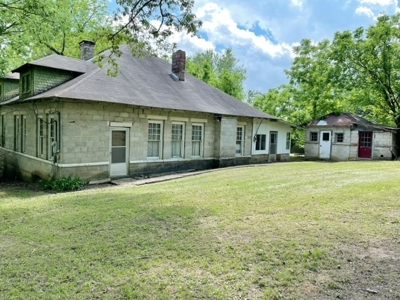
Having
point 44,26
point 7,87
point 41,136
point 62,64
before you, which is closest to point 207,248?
point 41,136

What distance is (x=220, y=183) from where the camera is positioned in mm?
10336

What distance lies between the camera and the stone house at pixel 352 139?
69.7 ft

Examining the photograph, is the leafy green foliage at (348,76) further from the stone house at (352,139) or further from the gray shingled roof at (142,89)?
the gray shingled roof at (142,89)

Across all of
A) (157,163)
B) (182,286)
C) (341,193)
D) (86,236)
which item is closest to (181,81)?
(157,163)

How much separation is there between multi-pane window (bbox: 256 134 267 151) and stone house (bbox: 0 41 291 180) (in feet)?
0.62

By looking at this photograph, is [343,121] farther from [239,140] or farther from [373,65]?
[239,140]

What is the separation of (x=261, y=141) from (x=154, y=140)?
8.39 meters

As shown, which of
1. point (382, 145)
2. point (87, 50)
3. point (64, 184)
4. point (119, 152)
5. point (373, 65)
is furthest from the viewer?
point (373, 65)

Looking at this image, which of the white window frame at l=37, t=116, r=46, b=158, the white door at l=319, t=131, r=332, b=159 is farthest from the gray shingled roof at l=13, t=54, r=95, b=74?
the white door at l=319, t=131, r=332, b=159

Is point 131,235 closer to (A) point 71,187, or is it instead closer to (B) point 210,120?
(A) point 71,187

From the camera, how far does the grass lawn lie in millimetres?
3510

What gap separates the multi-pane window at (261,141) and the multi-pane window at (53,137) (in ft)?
38.9

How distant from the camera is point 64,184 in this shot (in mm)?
10555

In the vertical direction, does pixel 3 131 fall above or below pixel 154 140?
above
